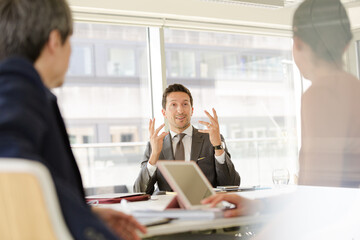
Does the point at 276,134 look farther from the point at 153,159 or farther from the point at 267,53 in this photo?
the point at 153,159

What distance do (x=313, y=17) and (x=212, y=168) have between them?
A: 1.79 m

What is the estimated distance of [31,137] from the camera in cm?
80

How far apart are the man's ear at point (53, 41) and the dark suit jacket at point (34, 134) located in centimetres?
18

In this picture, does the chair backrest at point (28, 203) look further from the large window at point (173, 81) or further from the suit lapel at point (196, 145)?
the large window at point (173, 81)

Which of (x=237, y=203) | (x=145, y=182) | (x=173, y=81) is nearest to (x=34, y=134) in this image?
(x=237, y=203)

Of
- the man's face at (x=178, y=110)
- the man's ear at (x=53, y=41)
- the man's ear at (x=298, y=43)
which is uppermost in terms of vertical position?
the man's ear at (x=298, y=43)

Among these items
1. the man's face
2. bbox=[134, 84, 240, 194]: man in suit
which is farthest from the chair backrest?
the man's face

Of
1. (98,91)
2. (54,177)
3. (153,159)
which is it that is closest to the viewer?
(54,177)

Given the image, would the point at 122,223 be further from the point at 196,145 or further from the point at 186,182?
the point at 196,145

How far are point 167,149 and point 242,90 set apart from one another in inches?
185

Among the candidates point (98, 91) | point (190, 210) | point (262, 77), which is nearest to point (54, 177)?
point (190, 210)

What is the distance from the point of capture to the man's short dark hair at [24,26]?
1.02 m

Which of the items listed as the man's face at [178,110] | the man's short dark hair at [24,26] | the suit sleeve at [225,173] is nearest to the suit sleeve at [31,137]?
the man's short dark hair at [24,26]

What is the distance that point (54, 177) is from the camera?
2.90 ft
